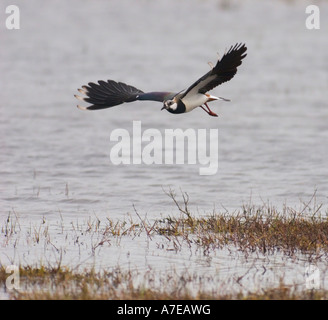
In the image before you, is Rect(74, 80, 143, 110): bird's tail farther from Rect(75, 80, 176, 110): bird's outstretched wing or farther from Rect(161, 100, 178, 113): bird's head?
Rect(161, 100, 178, 113): bird's head

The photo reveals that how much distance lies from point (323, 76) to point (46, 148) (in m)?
11.1

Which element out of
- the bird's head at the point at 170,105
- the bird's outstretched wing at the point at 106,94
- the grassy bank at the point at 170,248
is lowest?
the grassy bank at the point at 170,248

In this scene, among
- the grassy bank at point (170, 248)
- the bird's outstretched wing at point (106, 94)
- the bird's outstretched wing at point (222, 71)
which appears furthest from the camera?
the bird's outstretched wing at point (106, 94)

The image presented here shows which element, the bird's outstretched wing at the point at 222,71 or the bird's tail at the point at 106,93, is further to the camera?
the bird's tail at the point at 106,93

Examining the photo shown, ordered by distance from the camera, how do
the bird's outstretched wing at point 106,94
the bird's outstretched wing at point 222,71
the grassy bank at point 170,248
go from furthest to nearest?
the bird's outstretched wing at point 106,94, the bird's outstretched wing at point 222,71, the grassy bank at point 170,248

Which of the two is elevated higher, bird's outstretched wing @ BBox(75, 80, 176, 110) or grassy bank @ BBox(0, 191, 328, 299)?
bird's outstretched wing @ BBox(75, 80, 176, 110)

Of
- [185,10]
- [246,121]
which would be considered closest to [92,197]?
[246,121]

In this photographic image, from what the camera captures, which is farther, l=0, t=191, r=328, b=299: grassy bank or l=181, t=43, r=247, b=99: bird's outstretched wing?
l=181, t=43, r=247, b=99: bird's outstretched wing

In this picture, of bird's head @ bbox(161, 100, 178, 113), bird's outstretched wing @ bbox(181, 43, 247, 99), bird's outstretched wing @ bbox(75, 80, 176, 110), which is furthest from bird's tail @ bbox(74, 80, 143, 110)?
bird's outstretched wing @ bbox(181, 43, 247, 99)

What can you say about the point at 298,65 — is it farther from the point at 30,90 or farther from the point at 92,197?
the point at 92,197

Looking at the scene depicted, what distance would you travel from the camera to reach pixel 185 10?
4034 centimetres

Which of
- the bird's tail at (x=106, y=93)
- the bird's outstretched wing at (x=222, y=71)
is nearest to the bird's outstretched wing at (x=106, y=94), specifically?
the bird's tail at (x=106, y=93)

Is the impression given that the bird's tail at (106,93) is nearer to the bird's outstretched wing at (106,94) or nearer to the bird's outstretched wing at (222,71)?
the bird's outstretched wing at (106,94)

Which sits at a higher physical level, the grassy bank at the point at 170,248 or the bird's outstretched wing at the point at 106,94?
the bird's outstretched wing at the point at 106,94
